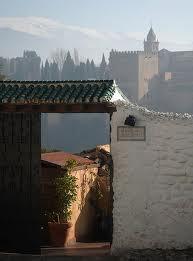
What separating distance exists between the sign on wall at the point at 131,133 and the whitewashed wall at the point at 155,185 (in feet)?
0.21

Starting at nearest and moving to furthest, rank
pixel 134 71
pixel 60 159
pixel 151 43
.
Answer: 1. pixel 60 159
2. pixel 134 71
3. pixel 151 43

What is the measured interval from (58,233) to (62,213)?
40 centimetres

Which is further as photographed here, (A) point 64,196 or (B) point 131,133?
(A) point 64,196

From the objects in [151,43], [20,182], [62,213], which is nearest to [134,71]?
[151,43]

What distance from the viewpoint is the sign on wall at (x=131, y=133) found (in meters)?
7.97

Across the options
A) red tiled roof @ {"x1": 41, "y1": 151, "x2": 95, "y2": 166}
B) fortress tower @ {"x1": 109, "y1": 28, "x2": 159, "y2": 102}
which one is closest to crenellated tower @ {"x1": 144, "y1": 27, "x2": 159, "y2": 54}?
fortress tower @ {"x1": 109, "y1": 28, "x2": 159, "y2": 102}

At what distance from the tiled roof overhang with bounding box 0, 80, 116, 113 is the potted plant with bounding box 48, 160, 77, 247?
2030mm

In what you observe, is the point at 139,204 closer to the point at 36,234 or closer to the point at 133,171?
the point at 133,171

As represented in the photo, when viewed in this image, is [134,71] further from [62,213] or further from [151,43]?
[62,213]

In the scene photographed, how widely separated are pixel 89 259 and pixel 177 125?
2.56 meters

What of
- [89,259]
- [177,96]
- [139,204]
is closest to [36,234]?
[89,259]

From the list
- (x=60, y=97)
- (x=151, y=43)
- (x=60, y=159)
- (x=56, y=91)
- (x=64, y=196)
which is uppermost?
(x=151, y=43)

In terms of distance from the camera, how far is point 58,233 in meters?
9.46

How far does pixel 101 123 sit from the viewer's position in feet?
362
